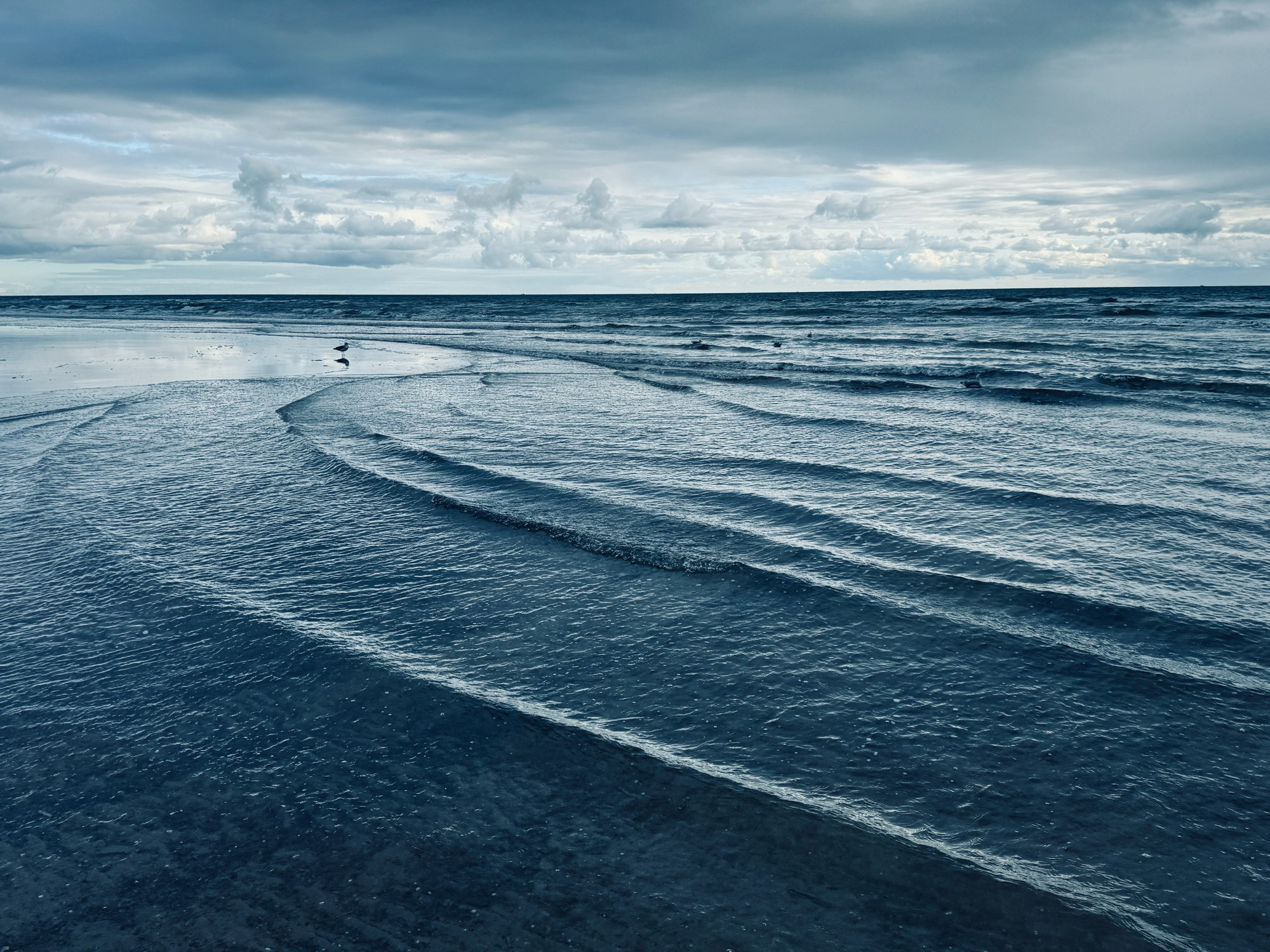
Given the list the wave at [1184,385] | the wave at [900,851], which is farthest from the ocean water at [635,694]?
the wave at [1184,385]

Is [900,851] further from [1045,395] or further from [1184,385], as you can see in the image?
[1184,385]

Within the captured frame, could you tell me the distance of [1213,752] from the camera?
7605 mm

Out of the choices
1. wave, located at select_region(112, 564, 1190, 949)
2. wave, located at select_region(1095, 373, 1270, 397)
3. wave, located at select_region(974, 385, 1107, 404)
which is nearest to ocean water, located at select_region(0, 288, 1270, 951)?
wave, located at select_region(112, 564, 1190, 949)

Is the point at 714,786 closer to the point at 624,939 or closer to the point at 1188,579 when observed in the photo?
the point at 624,939

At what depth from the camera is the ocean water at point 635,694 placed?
5.87 m

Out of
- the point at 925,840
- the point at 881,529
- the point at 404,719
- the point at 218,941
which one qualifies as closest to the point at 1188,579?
the point at 881,529

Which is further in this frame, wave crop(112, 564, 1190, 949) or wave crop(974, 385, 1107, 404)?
wave crop(974, 385, 1107, 404)

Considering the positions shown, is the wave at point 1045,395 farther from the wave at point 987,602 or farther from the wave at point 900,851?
the wave at point 900,851

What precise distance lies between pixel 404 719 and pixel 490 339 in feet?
193

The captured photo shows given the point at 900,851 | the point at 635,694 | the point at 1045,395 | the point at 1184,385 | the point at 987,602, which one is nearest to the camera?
the point at 900,851

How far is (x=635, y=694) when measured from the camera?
866cm

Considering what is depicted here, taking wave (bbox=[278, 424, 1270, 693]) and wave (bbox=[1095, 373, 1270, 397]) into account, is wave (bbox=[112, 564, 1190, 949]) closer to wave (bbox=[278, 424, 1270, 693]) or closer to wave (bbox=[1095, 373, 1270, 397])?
wave (bbox=[278, 424, 1270, 693])

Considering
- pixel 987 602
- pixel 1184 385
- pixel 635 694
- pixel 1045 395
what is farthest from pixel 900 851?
pixel 1184 385

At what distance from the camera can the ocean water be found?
5.87 meters
